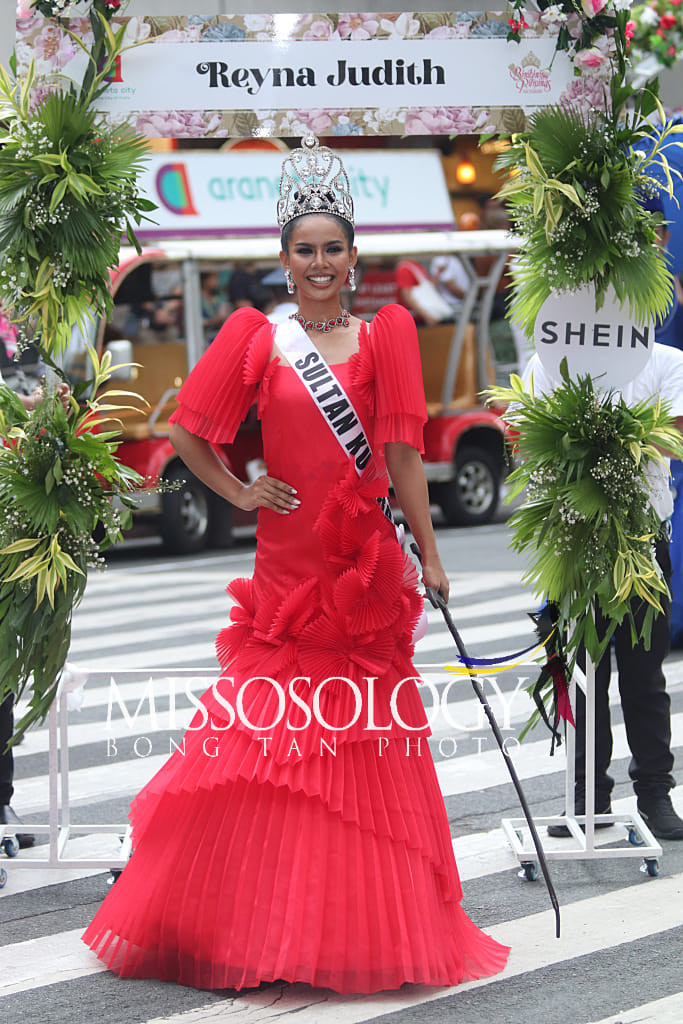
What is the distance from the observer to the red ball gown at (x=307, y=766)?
3.74 m

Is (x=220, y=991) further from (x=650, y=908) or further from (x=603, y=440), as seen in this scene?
(x=603, y=440)

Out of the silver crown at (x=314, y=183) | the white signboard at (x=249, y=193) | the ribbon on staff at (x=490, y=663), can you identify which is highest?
the white signboard at (x=249, y=193)

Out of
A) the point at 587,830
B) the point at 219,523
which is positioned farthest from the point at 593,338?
the point at 219,523

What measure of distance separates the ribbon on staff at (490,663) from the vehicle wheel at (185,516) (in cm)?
937

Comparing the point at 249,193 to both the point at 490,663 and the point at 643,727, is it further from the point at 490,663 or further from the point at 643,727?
the point at 490,663

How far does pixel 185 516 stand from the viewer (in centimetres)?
1415

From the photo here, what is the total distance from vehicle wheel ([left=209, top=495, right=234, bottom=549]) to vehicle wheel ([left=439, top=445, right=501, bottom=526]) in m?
2.71

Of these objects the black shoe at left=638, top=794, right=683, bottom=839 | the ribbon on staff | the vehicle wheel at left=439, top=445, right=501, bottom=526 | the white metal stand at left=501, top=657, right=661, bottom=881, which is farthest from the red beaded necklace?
the vehicle wheel at left=439, top=445, right=501, bottom=526

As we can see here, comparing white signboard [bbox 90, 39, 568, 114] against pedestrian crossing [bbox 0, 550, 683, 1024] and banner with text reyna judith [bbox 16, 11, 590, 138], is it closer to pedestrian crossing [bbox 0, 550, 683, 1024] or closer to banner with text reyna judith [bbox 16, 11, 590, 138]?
banner with text reyna judith [bbox 16, 11, 590, 138]

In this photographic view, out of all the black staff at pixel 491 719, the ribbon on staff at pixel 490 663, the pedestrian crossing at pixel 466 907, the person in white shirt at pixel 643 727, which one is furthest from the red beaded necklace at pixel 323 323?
the person in white shirt at pixel 643 727

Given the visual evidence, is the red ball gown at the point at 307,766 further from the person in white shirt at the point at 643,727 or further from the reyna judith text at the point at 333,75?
the person in white shirt at the point at 643,727

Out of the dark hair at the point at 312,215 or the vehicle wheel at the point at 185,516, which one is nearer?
the dark hair at the point at 312,215

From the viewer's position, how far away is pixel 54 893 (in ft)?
15.7

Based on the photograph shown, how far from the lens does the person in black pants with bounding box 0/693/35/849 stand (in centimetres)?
523
